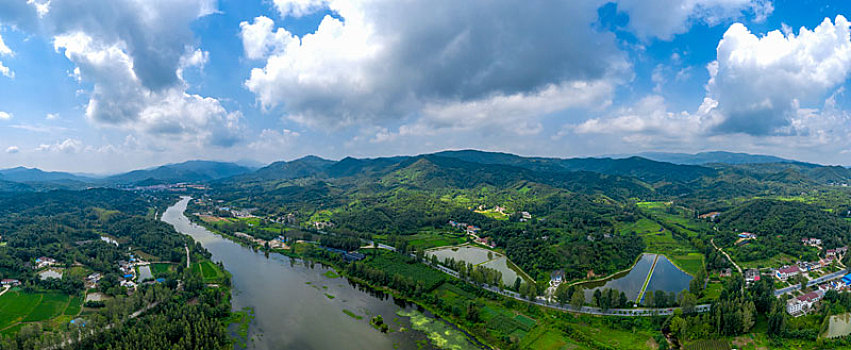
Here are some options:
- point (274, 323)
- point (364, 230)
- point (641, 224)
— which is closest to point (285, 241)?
point (364, 230)

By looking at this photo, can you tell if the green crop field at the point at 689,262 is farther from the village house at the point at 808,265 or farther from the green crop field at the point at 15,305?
the green crop field at the point at 15,305

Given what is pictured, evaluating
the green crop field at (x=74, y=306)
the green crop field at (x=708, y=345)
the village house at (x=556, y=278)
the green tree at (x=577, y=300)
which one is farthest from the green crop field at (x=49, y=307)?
the green crop field at (x=708, y=345)

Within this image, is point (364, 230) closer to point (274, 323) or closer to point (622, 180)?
point (274, 323)

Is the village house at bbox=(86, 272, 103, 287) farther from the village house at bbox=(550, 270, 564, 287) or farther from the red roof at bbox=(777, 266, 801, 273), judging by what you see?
the red roof at bbox=(777, 266, 801, 273)

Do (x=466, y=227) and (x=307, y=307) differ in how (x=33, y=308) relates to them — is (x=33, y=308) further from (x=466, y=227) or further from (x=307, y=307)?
(x=466, y=227)

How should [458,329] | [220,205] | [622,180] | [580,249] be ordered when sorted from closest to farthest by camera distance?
[458,329] → [580,249] → [220,205] → [622,180]
